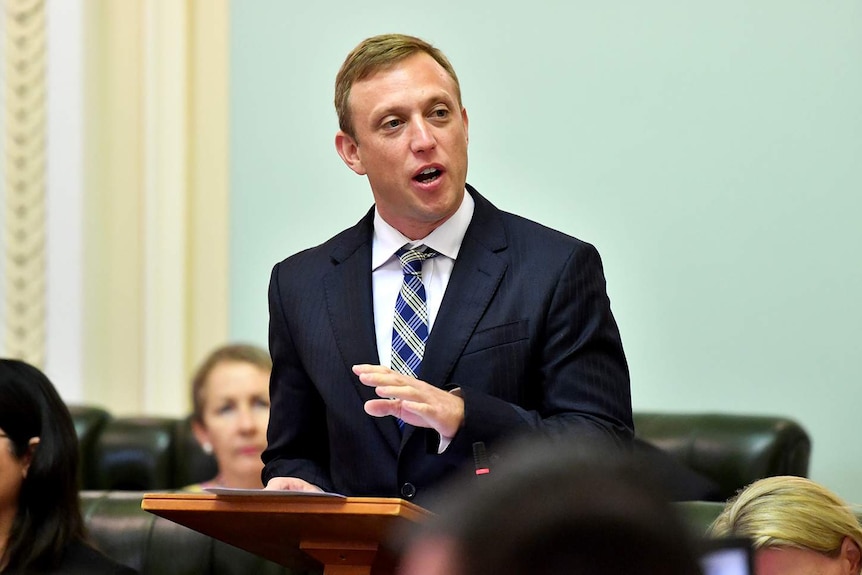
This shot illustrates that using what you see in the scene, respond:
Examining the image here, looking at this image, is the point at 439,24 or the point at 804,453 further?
the point at 439,24

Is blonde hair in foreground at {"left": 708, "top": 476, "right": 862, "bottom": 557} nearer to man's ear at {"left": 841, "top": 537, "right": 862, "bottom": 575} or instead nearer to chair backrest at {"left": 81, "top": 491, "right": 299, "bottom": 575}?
man's ear at {"left": 841, "top": 537, "right": 862, "bottom": 575}

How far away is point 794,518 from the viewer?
2.78m

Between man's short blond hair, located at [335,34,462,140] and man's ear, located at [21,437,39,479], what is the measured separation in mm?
1214

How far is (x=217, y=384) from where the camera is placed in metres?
4.63

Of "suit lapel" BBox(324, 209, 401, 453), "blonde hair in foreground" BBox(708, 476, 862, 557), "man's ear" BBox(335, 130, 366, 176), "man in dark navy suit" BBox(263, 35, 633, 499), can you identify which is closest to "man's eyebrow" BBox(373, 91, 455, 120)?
"man in dark navy suit" BBox(263, 35, 633, 499)

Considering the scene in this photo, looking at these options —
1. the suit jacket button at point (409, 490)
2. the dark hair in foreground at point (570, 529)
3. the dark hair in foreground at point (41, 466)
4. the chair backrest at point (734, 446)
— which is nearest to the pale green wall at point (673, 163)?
the chair backrest at point (734, 446)

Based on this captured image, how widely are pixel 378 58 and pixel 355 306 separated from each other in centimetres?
55

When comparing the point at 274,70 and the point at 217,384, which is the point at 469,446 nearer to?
the point at 217,384

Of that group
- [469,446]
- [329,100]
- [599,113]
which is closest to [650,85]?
[599,113]

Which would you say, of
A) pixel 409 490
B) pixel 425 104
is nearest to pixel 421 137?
pixel 425 104

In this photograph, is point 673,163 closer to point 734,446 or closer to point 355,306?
point 734,446

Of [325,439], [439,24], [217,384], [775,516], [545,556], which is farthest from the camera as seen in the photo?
[439,24]

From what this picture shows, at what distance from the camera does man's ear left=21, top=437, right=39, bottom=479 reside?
3488mm

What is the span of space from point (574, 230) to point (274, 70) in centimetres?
148
